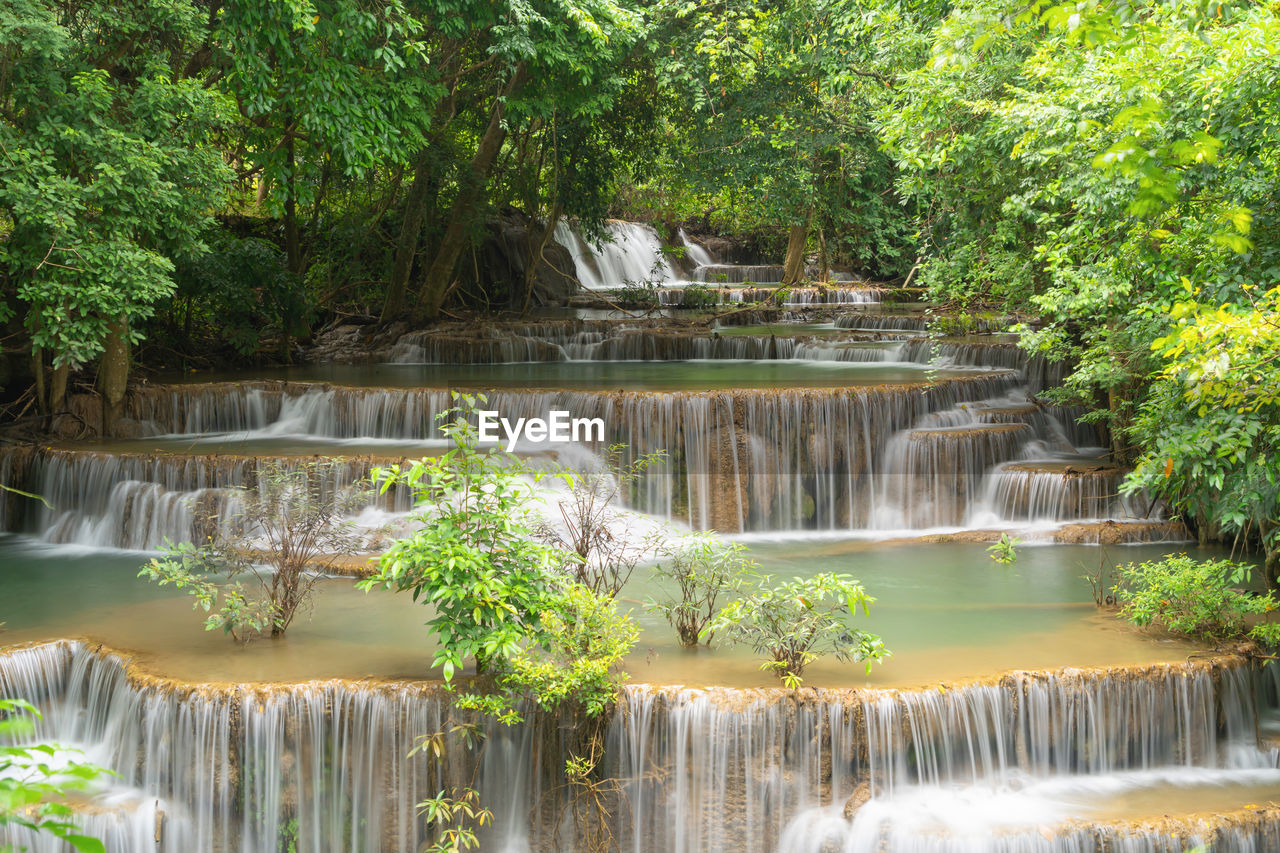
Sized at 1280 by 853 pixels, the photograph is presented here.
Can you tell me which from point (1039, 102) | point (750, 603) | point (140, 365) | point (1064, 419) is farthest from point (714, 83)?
point (750, 603)

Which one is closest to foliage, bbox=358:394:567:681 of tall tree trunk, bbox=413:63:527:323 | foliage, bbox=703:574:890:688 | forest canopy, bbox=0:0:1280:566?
foliage, bbox=703:574:890:688

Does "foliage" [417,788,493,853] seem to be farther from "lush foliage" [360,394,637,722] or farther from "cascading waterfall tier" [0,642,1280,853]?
"lush foliage" [360,394,637,722]

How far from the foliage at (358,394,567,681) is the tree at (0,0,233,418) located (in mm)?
5357

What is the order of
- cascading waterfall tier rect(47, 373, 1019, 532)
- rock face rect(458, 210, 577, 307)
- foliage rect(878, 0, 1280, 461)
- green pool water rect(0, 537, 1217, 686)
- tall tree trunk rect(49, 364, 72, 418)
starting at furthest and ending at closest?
rock face rect(458, 210, 577, 307) < tall tree trunk rect(49, 364, 72, 418) < cascading waterfall tier rect(47, 373, 1019, 532) < green pool water rect(0, 537, 1217, 686) < foliage rect(878, 0, 1280, 461)

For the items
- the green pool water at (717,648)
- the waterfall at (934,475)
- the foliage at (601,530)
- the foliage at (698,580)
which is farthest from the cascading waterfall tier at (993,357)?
the foliage at (698,580)

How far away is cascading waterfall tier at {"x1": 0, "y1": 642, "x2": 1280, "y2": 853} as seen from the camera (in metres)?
6.59

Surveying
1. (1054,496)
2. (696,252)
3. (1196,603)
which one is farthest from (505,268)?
(1196,603)

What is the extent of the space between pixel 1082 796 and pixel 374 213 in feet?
61.1

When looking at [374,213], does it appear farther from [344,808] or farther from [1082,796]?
[1082,796]

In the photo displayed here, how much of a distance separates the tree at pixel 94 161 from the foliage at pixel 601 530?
4.89m

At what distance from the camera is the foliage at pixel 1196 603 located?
7652 millimetres

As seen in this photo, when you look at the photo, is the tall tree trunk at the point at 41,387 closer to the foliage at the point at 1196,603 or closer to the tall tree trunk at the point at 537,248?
the tall tree trunk at the point at 537,248

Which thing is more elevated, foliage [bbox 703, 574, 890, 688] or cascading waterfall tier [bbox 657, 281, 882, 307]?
cascading waterfall tier [bbox 657, 281, 882, 307]

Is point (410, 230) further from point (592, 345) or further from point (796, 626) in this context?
point (796, 626)
